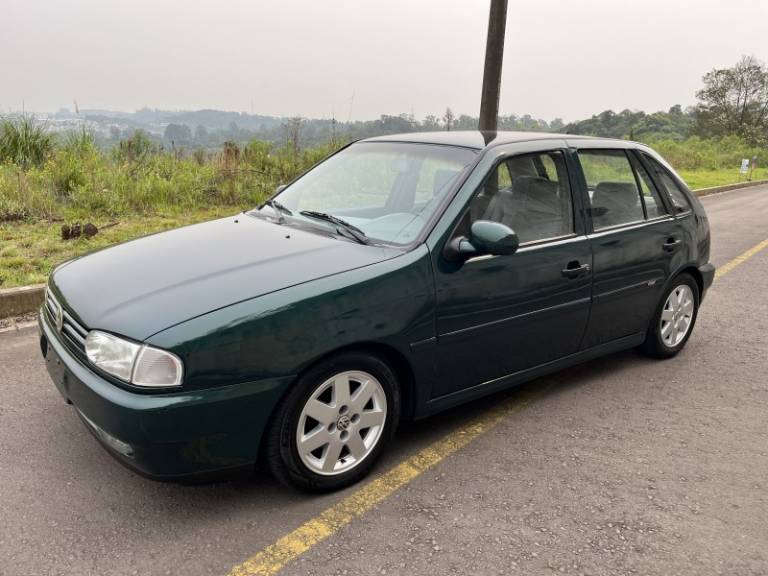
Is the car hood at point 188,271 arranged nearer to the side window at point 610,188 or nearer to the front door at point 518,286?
the front door at point 518,286

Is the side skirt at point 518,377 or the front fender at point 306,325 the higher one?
the front fender at point 306,325

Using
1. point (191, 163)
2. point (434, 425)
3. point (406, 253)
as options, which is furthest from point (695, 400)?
point (191, 163)

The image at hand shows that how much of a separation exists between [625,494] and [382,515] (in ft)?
3.70

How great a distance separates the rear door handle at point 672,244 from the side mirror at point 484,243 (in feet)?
5.57

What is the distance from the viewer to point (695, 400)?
4.01 meters

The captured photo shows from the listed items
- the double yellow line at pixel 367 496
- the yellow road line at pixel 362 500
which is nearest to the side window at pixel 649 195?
the double yellow line at pixel 367 496

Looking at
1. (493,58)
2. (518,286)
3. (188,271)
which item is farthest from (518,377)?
(493,58)

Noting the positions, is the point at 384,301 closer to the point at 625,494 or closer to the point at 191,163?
the point at 625,494

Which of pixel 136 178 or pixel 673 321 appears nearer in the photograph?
pixel 673 321

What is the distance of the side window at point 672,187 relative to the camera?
4.45m

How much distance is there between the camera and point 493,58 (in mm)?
9047

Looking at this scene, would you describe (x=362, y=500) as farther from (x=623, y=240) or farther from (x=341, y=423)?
(x=623, y=240)

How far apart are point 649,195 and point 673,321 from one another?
944mm

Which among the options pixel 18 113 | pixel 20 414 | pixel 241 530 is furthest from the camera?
pixel 18 113
